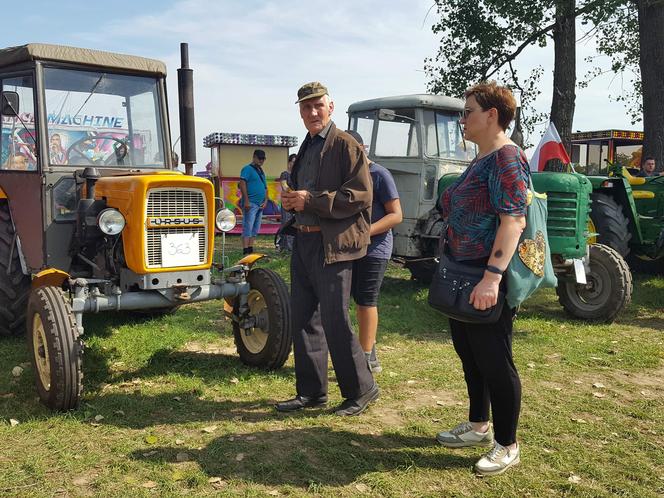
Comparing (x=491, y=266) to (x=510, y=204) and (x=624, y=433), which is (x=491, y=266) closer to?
(x=510, y=204)

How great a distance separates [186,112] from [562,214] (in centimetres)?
365

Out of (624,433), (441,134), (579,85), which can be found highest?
(579,85)

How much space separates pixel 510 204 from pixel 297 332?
1675mm

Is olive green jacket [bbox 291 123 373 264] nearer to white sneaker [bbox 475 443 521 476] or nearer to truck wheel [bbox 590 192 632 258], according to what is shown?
white sneaker [bbox 475 443 521 476]

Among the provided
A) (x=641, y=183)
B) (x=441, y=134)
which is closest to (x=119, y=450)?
(x=441, y=134)

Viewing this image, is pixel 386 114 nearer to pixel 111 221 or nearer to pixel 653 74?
pixel 111 221

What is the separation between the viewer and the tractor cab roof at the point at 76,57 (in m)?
4.69

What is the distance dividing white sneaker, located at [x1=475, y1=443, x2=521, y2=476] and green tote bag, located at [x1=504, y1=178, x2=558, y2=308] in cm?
75

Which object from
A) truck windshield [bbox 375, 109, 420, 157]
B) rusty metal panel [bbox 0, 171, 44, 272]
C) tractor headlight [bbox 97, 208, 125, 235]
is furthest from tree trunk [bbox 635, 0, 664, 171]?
rusty metal panel [bbox 0, 171, 44, 272]

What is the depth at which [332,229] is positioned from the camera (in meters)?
3.58

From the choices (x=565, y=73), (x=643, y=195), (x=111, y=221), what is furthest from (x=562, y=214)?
(x=565, y=73)

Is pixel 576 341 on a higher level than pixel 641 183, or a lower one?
lower

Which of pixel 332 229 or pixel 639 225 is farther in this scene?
pixel 639 225

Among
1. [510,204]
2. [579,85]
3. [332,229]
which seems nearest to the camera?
[510,204]
